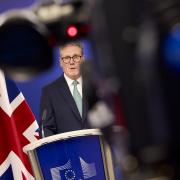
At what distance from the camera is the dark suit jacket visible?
246 centimetres

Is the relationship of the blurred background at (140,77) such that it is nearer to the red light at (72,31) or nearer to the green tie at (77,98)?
the red light at (72,31)

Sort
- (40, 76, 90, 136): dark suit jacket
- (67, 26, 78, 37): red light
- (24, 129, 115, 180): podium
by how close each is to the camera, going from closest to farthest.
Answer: (67, 26, 78, 37): red light
(24, 129, 115, 180): podium
(40, 76, 90, 136): dark suit jacket

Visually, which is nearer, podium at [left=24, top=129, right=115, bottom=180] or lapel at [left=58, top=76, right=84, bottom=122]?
podium at [left=24, top=129, right=115, bottom=180]

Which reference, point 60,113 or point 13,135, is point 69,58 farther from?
point 13,135

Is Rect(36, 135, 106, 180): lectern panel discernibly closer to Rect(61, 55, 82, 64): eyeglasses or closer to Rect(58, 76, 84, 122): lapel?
Rect(58, 76, 84, 122): lapel

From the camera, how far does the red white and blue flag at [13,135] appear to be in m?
2.60

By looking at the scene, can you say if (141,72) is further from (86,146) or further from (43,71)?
(86,146)

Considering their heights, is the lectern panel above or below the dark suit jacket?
below

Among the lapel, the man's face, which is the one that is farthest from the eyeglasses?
the lapel

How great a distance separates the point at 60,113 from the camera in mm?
2504

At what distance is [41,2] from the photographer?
0.68 meters

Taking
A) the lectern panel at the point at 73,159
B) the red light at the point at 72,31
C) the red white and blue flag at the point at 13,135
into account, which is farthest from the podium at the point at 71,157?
the red light at the point at 72,31

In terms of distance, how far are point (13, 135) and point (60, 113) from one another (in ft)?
1.04

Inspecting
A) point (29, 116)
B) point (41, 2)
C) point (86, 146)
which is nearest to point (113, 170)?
point (86, 146)
